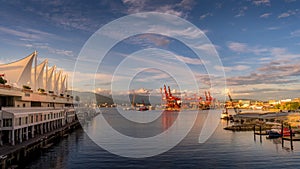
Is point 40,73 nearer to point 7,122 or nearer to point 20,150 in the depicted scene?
point 7,122

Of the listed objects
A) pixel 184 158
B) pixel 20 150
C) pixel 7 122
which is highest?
pixel 7 122

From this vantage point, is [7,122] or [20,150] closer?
[20,150]

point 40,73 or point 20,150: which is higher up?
point 40,73

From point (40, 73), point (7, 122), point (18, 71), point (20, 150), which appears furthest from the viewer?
point (40, 73)

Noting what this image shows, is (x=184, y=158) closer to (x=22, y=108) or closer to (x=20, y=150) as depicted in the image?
(x=20, y=150)

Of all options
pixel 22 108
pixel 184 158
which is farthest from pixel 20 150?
pixel 184 158

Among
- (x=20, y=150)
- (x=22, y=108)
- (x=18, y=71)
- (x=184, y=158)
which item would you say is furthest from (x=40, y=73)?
(x=184, y=158)

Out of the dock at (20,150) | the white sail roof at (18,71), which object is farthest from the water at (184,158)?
the white sail roof at (18,71)

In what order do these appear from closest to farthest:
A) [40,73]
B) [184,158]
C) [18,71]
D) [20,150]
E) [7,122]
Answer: [20,150] → [7,122] → [184,158] → [18,71] → [40,73]

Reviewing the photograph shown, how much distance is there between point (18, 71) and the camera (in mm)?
56219

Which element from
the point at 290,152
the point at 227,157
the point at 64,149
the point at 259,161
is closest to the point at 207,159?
the point at 227,157

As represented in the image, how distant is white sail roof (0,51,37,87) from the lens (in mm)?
55281

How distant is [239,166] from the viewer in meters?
31.6

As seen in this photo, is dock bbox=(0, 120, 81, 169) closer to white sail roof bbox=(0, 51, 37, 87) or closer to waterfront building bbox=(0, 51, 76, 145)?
waterfront building bbox=(0, 51, 76, 145)
